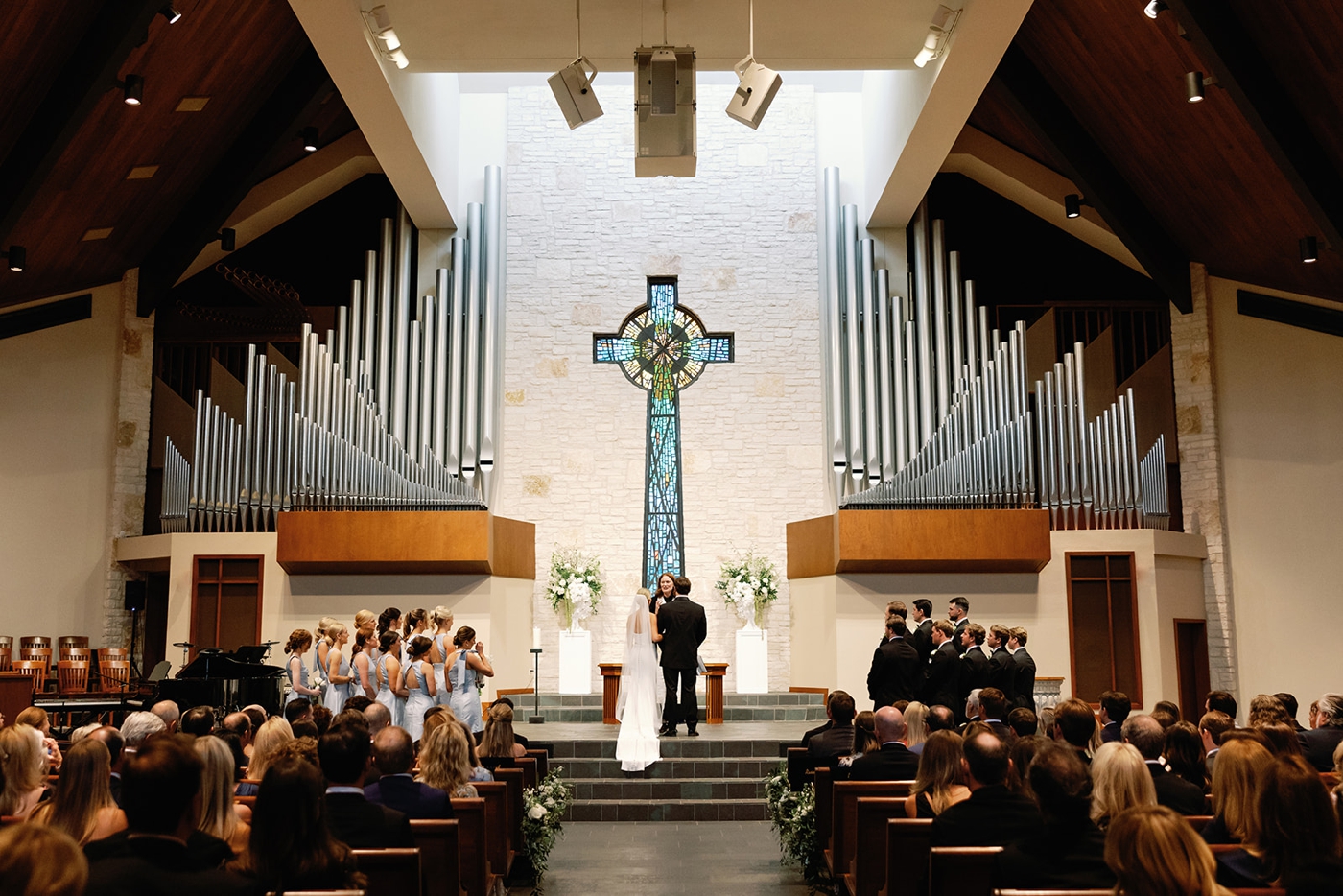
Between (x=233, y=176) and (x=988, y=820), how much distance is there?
10960 millimetres

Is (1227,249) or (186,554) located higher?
(1227,249)

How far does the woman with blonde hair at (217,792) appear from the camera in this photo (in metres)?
3.31

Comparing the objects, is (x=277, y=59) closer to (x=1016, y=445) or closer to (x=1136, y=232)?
(x=1016, y=445)

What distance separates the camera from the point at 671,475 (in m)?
13.3

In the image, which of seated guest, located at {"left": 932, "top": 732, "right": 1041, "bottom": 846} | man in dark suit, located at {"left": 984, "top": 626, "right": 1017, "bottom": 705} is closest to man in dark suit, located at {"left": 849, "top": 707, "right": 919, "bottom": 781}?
seated guest, located at {"left": 932, "top": 732, "right": 1041, "bottom": 846}

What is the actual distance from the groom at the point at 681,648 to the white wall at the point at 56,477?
666cm

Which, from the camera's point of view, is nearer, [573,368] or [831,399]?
[831,399]

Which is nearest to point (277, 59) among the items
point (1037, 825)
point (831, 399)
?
point (831, 399)

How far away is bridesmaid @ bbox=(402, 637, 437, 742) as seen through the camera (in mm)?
7949

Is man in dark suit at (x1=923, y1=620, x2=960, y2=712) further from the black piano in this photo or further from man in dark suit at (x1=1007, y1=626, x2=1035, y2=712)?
the black piano

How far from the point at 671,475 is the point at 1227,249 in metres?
6.10

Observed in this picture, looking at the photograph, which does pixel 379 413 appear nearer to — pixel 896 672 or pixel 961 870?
pixel 896 672

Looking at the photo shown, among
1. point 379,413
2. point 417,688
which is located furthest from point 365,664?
point 379,413

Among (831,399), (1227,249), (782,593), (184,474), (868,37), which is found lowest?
(782,593)
